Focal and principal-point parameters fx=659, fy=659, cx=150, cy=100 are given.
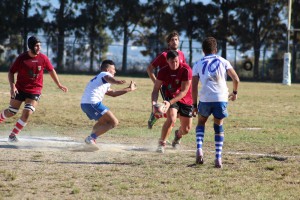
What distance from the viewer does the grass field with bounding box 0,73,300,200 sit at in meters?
7.16

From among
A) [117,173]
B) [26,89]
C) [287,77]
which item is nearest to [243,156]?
[117,173]

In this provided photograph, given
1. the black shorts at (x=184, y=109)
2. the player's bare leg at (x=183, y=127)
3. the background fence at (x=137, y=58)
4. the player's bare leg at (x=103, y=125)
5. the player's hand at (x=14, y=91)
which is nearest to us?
the player's bare leg at (x=103, y=125)

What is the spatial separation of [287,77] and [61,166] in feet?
105

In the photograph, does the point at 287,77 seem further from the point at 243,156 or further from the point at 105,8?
the point at 243,156

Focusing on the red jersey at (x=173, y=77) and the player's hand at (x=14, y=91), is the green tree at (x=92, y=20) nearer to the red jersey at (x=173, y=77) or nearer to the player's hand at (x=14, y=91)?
the player's hand at (x=14, y=91)

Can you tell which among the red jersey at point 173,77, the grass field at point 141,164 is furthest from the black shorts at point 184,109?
the grass field at point 141,164

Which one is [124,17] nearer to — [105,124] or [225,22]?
[225,22]

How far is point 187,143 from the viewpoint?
11922 mm

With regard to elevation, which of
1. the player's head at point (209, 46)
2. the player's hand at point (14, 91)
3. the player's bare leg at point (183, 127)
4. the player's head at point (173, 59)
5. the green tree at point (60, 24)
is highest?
the green tree at point (60, 24)

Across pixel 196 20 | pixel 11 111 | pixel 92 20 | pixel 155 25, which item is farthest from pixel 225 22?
pixel 11 111

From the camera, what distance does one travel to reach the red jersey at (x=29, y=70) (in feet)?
36.9

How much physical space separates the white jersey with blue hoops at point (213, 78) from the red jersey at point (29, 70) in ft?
11.1

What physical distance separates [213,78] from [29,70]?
144 inches

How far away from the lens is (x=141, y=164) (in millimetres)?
9086
